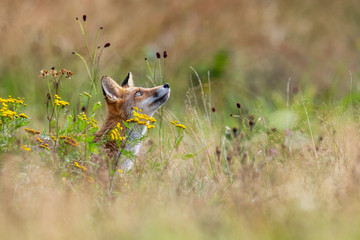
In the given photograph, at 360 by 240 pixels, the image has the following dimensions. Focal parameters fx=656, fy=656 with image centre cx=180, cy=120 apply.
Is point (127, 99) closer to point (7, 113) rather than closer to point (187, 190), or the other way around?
point (187, 190)

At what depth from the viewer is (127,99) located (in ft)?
24.0

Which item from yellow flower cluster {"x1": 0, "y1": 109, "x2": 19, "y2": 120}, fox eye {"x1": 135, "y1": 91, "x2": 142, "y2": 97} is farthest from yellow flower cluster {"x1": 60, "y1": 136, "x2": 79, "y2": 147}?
fox eye {"x1": 135, "y1": 91, "x2": 142, "y2": 97}

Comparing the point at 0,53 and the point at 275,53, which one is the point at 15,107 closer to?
the point at 0,53

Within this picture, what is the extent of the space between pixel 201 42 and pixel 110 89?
7585 mm

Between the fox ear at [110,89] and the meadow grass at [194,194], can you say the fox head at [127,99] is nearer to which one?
the fox ear at [110,89]

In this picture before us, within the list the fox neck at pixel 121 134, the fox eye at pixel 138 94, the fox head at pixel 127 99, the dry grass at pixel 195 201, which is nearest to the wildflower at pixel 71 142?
the dry grass at pixel 195 201

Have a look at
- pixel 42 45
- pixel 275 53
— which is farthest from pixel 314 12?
pixel 42 45

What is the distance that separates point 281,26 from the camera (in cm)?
1639

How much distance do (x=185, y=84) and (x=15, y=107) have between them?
7590 mm

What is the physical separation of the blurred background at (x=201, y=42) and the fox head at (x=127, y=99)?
323 cm

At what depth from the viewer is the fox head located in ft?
23.0

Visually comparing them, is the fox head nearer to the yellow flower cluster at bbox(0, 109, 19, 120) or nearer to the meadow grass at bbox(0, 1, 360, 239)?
the meadow grass at bbox(0, 1, 360, 239)

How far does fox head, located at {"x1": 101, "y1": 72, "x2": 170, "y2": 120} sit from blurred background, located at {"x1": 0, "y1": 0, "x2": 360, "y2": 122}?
3.23 m

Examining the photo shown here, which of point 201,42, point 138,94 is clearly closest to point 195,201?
point 138,94
